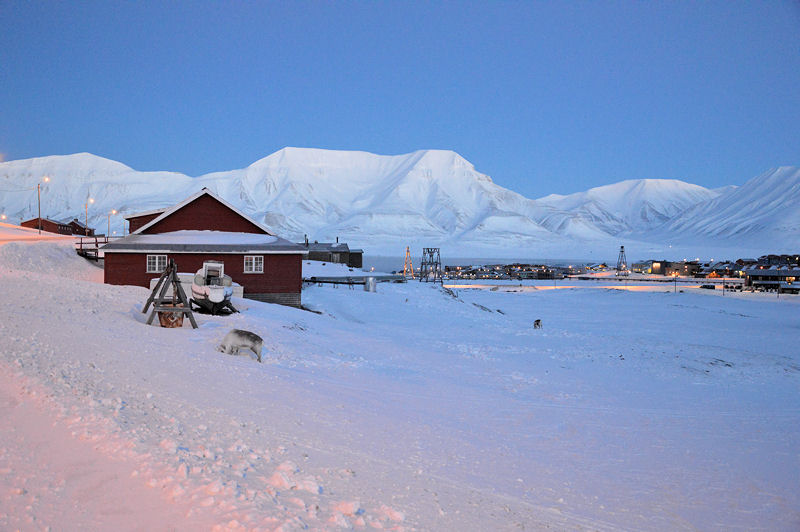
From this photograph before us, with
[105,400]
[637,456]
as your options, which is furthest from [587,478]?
[105,400]

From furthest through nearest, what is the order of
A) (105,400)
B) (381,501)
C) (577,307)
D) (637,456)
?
(577,307), (637,456), (105,400), (381,501)

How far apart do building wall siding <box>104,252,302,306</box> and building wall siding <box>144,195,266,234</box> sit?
157 inches

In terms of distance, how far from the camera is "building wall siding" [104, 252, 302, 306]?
27172mm

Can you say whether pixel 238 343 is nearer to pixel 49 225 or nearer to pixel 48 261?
pixel 48 261

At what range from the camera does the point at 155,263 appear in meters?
27.6

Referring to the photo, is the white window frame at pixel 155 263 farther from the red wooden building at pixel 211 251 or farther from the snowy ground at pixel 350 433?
the snowy ground at pixel 350 433

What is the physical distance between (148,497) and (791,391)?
836 inches

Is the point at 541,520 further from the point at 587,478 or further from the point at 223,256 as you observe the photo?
the point at 223,256

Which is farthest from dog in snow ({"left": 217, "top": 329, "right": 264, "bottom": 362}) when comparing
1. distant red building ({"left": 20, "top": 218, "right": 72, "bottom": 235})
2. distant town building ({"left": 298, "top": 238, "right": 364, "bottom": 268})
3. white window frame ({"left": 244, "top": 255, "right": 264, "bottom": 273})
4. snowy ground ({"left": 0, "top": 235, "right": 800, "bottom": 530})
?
distant red building ({"left": 20, "top": 218, "right": 72, "bottom": 235})

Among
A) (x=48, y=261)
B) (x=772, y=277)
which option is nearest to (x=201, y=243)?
(x=48, y=261)

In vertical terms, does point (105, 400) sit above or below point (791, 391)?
above

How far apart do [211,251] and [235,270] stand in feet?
5.73

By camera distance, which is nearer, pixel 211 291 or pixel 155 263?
pixel 211 291

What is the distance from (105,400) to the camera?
7590mm
